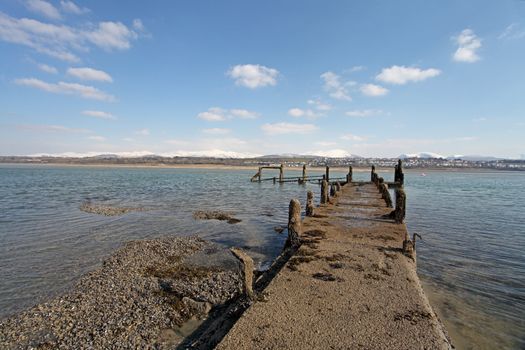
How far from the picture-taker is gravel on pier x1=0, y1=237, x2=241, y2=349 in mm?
5961

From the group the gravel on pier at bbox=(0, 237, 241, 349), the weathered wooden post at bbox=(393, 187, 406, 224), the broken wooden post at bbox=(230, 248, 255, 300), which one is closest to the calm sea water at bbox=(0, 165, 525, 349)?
the gravel on pier at bbox=(0, 237, 241, 349)

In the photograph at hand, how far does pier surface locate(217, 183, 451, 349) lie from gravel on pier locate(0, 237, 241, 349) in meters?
2.07

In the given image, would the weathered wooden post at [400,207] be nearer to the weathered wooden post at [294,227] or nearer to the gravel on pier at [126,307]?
the weathered wooden post at [294,227]

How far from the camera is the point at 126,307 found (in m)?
7.18

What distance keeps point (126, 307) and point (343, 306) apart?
205 inches

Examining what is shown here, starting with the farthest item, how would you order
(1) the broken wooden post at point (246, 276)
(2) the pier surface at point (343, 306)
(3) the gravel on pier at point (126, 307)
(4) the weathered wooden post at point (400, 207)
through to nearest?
(4) the weathered wooden post at point (400, 207) < (1) the broken wooden post at point (246, 276) < (3) the gravel on pier at point (126, 307) < (2) the pier surface at point (343, 306)

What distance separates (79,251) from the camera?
11898mm

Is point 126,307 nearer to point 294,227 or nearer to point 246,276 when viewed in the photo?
point 246,276

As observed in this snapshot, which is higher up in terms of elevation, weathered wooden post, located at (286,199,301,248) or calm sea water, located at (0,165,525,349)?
weathered wooden post, located at (286,199,301,248)

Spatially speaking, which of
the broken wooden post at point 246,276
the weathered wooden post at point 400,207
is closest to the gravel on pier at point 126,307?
the broken wooden post at point 246,276

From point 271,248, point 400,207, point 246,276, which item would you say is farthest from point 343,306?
point 400,207

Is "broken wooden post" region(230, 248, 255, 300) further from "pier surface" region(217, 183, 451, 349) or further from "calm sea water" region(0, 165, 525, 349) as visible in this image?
"calm sea water" region(0, 165, 525, 349)

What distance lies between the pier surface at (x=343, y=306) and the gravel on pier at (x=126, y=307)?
207 centimetres

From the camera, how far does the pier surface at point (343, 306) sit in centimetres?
452
